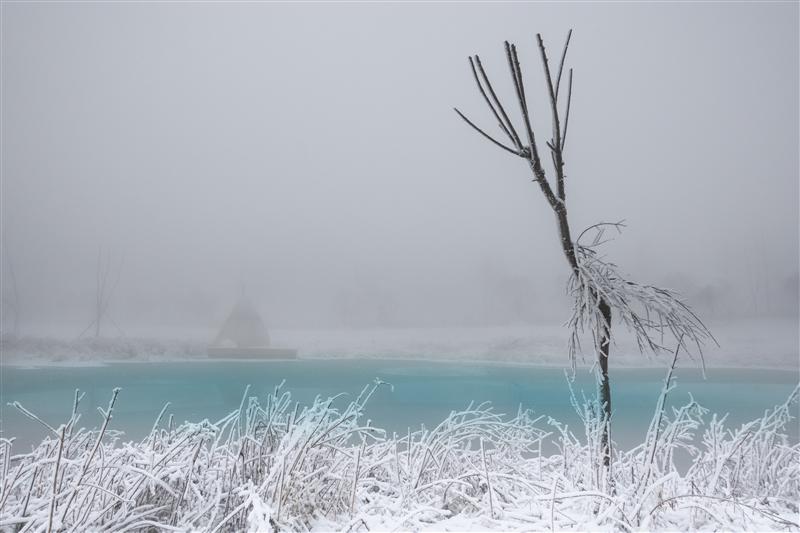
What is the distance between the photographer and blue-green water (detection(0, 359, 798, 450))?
14.0 m

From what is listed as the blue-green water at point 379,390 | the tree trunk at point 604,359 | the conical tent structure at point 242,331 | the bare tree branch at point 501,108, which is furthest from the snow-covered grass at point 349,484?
the conical tent structure at point 242,331

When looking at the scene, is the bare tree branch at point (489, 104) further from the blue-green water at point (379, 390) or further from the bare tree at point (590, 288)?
the blue-green water at point (379, 390)

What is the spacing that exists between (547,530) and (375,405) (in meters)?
14.8

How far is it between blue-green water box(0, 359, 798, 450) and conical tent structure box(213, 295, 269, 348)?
5.26 feet

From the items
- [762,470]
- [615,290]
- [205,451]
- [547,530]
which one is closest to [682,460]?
[762,470]

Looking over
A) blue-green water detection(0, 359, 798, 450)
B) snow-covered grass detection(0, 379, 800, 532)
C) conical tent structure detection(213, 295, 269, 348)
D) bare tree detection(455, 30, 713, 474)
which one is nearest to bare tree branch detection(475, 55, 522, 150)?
bare tree detection(455, 30, 713, 474)

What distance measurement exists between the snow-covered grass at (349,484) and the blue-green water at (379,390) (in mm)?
7336

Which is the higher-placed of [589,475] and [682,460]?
[589,475]

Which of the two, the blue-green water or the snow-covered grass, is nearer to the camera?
the snow-covered grass

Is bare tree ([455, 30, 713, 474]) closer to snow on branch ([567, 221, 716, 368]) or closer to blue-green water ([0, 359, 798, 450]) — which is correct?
snow on branch ([567, 221, 716, 368])

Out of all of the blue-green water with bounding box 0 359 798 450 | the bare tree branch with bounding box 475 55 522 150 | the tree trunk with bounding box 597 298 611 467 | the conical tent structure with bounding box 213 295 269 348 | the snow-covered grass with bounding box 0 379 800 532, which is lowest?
the blue-green water with bounding box 0 359 798 450

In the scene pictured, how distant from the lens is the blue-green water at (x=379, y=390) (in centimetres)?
1400

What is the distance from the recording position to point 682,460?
7.97m

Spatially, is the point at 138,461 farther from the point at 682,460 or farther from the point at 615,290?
the point at 682,460
